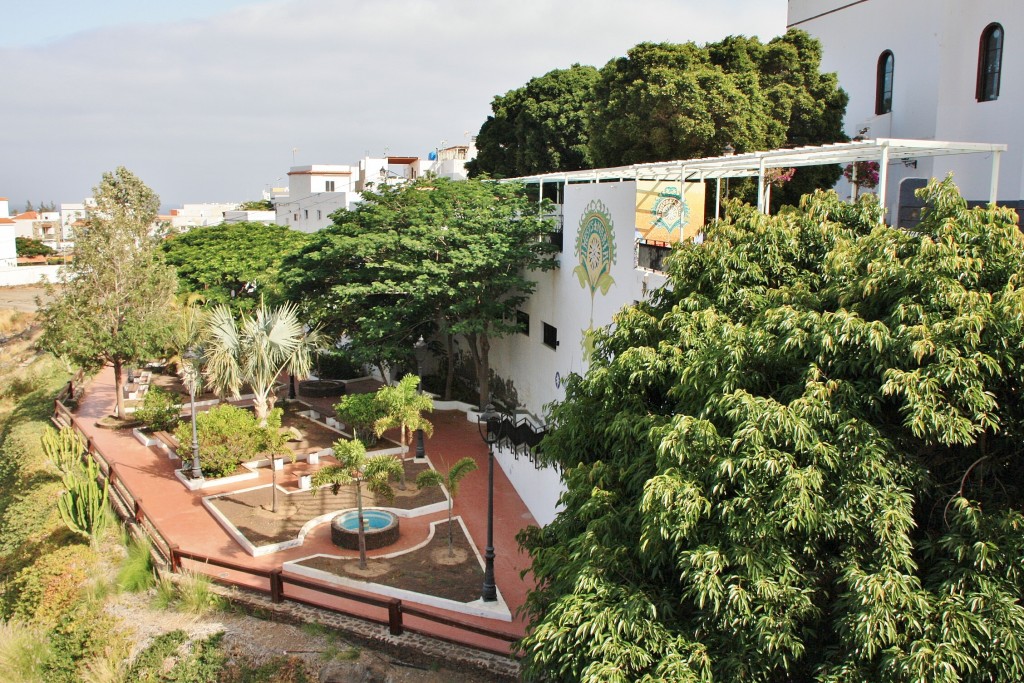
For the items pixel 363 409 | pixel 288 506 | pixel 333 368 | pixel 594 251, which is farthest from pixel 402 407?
pixel 333 368

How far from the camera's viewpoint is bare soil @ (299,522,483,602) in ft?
43.6

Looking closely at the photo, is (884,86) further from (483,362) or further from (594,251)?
(483,362)

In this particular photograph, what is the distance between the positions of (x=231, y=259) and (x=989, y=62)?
24655mm

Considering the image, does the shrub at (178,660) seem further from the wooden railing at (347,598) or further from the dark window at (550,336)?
the dark window at (550,336)

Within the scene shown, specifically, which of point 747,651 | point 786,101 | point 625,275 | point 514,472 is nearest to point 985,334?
point 747,651

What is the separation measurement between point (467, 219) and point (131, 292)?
369 inches

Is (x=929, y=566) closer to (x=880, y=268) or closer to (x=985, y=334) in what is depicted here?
(x=985, y=334)

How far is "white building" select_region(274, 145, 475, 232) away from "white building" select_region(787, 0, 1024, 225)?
1864 cm

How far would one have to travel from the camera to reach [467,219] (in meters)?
20.9

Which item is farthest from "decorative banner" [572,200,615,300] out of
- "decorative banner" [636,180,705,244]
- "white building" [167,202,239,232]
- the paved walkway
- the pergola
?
"white building" [167,202,239,232]

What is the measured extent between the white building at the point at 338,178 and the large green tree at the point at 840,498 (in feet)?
105

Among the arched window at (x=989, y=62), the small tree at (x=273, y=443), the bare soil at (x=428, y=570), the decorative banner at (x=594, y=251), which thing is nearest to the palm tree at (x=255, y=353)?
the small tree at (x=273, y=443)

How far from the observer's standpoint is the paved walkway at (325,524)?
528 inches

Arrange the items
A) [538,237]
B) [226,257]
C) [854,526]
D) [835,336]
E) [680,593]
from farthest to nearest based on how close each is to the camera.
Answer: [226,257]
[538,237]
[680,593]
[835,336]
[854,526]
